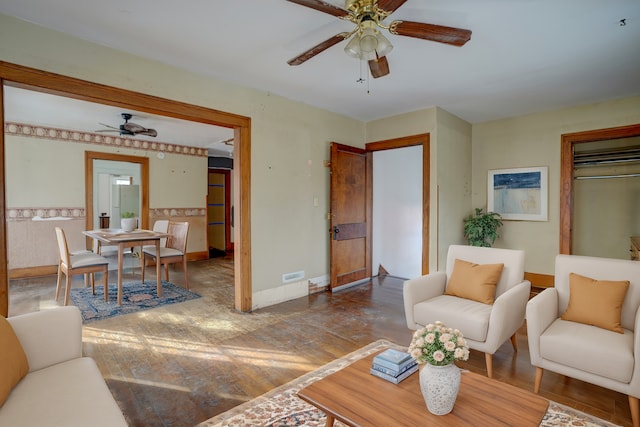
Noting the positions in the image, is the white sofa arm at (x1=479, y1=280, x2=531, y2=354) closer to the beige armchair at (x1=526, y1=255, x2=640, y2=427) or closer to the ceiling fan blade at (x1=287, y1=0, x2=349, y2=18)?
the beige armchair at (x1=526, y1=255, x2=640, y2=427)

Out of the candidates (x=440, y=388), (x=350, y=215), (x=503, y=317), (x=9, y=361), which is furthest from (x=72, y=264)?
(x=503, y=317)

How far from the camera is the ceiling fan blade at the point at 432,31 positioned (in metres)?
2.03

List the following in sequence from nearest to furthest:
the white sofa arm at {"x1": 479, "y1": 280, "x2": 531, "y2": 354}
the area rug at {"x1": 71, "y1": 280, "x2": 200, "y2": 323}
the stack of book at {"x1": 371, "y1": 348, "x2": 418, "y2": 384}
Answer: the stack of book at {"x1": 371, "y1": 348, "x2": 418, "y2": 384}, the white sofa arm at {"x1": 479, "y1": 280, "x2": 531, "y2": 354}, the area rug at {"x1": 71, "y1": 280, "x2": 200, "y2": 323}

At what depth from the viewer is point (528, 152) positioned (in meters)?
4.91

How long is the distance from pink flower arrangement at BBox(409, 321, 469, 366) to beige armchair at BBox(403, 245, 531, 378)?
1130 millimetres

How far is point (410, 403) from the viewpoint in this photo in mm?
1419

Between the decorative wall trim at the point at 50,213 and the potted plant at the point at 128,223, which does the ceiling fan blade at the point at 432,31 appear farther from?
the decorative wall trim at the point at 50,213

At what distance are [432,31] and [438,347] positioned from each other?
6.24ft

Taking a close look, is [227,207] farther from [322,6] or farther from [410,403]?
[410,403]

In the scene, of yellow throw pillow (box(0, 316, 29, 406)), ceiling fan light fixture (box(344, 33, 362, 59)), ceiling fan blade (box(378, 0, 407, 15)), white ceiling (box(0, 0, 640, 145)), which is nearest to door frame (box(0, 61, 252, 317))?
white ceiling (box(0, 0, 640, 145))

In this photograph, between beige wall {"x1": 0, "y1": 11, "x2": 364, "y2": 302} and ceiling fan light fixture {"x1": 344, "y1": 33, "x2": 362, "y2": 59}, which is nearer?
ceiling fan light fixture {"x1": 344, "y1": 33, "x2": 362, "y2": 59}

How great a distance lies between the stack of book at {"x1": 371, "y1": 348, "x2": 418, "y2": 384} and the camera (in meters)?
1.59

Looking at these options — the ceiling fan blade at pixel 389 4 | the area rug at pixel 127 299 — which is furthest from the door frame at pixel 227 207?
the ceiling fan blade at pixel 389 4

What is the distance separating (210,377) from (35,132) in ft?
18.6
